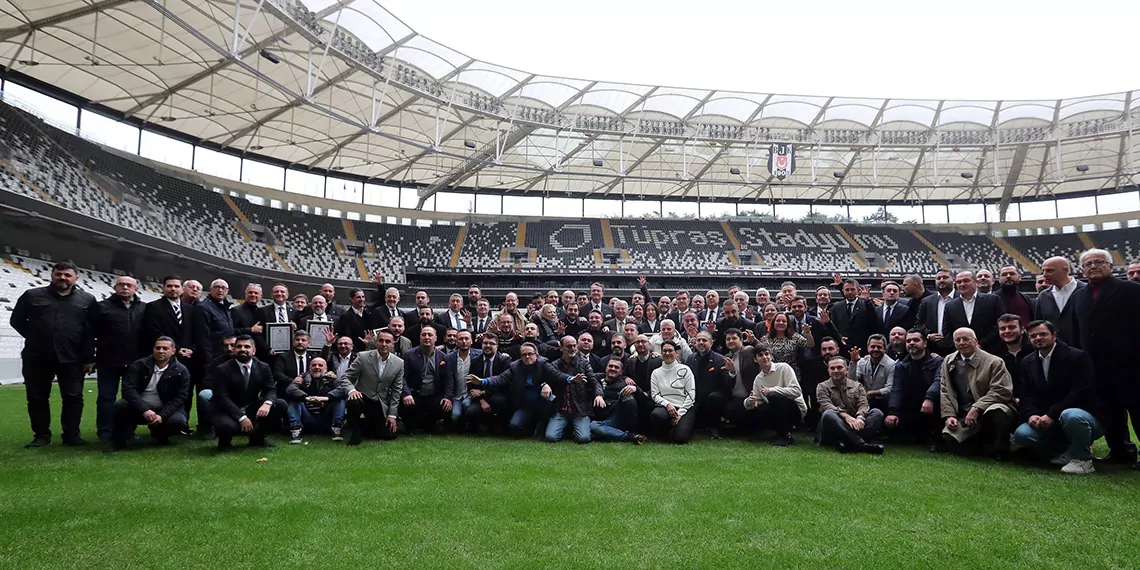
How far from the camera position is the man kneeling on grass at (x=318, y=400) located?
22.9ft

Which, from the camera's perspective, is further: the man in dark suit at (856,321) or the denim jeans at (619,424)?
the man in dark suit at (856,321)

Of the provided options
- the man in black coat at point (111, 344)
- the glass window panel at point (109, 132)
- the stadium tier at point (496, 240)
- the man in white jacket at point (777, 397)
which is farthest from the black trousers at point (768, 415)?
the glass window panel at point (109, 132)

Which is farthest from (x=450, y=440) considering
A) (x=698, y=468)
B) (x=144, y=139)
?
(x=144, y=139)

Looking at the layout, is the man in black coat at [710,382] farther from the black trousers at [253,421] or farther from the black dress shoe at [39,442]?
the black dress shoe at [39,442]

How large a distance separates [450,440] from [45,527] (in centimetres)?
384

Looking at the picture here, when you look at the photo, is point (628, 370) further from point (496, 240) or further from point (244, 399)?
point (496, 240)

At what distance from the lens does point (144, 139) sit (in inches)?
1087

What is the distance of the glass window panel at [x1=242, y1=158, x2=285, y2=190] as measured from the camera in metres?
31.7

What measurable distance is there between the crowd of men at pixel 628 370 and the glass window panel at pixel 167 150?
25068 millimetres

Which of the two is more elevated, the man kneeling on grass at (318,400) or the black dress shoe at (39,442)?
the man kneeling on grass at (318,400)

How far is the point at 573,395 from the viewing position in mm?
7402

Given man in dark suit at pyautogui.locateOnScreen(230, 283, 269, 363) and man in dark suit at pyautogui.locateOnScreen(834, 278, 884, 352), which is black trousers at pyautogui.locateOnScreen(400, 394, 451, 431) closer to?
man in dark suit at pyautogui.locateOnScreen(230, 283, 269, 363)

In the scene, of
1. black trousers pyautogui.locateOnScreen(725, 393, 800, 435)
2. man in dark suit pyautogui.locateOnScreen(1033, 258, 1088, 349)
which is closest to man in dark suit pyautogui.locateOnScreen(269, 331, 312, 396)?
black trousers pyautogui.locateOnScreen(725, 393, 800, 435)

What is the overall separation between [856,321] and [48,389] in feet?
30.1
